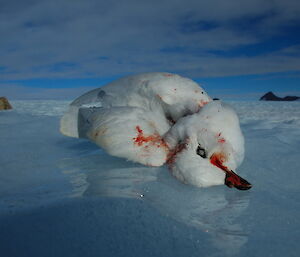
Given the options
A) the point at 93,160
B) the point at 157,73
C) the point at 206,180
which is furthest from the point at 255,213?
the point at 157,73

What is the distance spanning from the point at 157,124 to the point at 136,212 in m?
1.53

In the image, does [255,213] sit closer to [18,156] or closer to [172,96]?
[172,96]

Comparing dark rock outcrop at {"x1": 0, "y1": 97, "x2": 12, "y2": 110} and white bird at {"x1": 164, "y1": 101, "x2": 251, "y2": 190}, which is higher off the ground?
dark rock outcrop at {"x1": 0, "y1": 97, "x2": 12, "y2": 110}

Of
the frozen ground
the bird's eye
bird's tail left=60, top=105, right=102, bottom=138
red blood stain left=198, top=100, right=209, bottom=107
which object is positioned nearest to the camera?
the frozen ground

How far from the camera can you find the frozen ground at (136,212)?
4.12ft

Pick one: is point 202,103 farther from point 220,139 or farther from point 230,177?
point 230,177

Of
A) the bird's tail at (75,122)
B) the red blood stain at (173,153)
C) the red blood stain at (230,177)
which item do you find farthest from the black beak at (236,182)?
the bird's tail at (75,122)

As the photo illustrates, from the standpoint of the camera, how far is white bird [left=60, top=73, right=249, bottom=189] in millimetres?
2371

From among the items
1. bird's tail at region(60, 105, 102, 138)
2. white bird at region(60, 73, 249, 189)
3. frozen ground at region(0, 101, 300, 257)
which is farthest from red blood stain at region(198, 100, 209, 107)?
bird's tail at region(60, 105, 102, 138)

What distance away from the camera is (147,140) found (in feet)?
8.88

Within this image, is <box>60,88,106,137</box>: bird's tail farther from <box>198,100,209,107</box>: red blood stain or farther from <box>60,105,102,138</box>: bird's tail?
<box>198,100,209,107</box>: red blood stain

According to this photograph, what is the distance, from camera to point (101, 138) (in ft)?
9.22

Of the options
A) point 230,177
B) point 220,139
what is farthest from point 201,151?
point 230,177

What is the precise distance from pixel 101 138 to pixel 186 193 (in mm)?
1137
